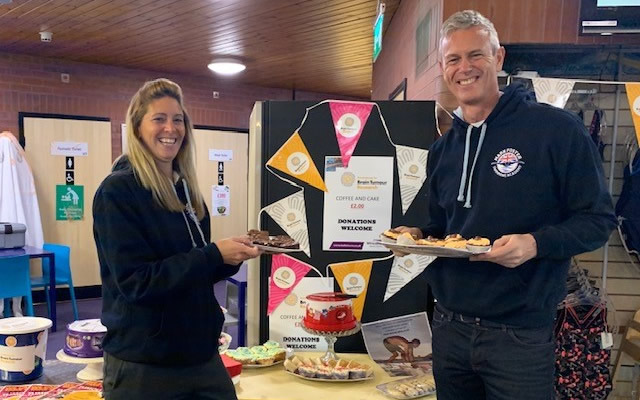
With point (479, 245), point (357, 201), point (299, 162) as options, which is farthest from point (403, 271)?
point (479, 245)

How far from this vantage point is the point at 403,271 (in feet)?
7.33

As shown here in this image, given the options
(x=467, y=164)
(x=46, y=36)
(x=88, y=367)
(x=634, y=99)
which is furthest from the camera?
(x=46, y=36)

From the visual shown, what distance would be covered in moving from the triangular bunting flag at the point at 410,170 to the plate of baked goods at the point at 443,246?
0.71 m

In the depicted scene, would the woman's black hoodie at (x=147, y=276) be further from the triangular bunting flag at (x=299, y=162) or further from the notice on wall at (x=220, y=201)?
the notice on wall at (x=220, y=201)

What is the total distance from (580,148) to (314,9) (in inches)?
113

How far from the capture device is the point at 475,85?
4.67ft

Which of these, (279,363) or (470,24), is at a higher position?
(470,24)

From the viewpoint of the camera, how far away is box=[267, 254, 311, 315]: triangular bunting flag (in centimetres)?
224

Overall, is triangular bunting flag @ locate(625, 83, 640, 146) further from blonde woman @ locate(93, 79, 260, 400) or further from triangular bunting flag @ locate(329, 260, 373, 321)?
blonde woman @ locate(93, 79, 260, 400)

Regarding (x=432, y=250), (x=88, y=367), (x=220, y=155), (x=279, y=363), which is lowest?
(x=279, y=363)

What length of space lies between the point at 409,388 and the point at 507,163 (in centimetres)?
97

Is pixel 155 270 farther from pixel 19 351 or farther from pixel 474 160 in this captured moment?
pixel 474 160

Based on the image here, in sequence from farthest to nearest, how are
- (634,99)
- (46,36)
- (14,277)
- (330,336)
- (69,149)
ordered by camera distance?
(69,149), (46,36), (14,277), (634,99), (330,336)

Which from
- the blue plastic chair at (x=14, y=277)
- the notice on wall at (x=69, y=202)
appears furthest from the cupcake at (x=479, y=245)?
the notice on wall at (x=69, y=202)
